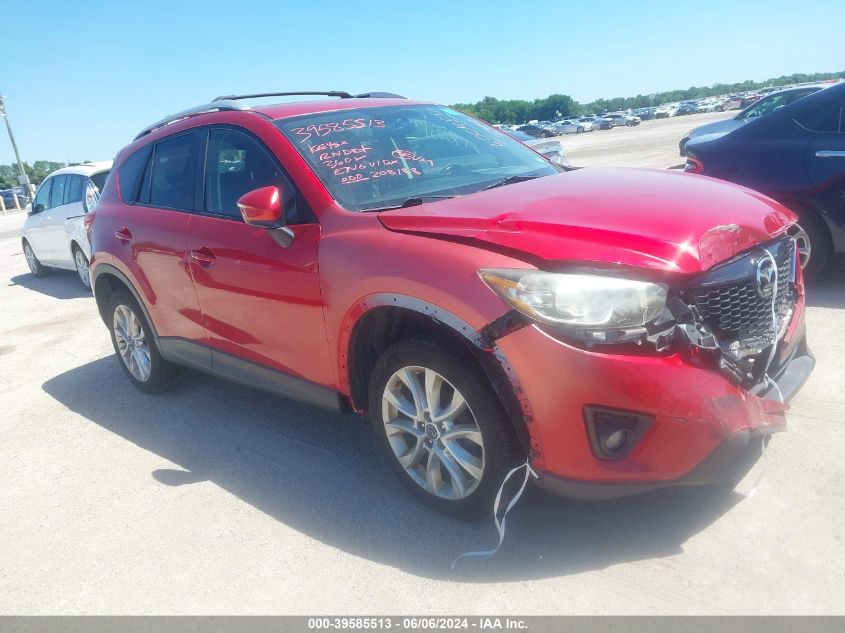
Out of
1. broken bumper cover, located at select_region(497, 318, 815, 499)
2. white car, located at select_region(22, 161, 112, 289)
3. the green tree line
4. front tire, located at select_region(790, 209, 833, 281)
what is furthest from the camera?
the green tree line

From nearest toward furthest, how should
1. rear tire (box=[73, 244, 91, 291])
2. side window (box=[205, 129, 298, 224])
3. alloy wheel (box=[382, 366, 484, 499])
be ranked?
alloy wheel (box=[382, 366, 484, 499]) → side window (box=[205, 129, 298, 224]) → rear tire (box=[73, 244, 91, 291])

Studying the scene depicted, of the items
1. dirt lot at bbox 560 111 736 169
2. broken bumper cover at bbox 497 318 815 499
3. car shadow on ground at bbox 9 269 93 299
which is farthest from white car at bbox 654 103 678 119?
broken bumper cover at bbox 497 318 815 499

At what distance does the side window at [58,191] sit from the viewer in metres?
10.0

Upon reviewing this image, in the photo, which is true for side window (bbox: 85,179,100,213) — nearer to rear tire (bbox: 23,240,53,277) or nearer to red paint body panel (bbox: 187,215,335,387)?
rear tire (bbox: 23,240,53,277)

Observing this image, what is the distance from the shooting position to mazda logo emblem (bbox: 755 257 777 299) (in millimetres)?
2713

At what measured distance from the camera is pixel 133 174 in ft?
16.0

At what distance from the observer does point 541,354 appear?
7.96ft

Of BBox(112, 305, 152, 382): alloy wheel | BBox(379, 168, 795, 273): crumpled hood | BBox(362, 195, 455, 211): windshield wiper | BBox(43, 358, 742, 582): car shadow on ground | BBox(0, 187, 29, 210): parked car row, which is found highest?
BBox(362, 195, 455, 211): windshield wiper

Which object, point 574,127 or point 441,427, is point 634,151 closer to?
point 441,427

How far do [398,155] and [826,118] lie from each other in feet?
12.0

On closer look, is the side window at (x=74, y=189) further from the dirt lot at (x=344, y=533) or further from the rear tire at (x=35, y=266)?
the dirt lot at (x=344, y=533)

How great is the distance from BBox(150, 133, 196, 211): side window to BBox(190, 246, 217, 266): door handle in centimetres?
33
